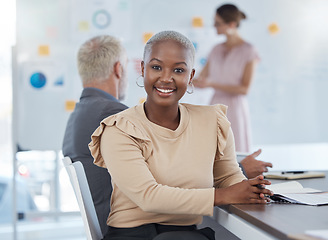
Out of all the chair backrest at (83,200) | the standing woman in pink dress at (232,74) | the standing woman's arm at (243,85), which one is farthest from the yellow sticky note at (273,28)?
the chair backrest at (83,200)

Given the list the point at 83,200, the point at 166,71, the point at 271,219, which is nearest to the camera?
the point at 271,219

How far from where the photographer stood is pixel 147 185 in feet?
4.25

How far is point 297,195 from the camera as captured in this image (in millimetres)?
1395

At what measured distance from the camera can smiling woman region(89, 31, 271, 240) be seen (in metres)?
1.27

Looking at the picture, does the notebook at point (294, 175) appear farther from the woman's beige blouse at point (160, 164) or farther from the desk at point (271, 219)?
the desk at point (271, 219)

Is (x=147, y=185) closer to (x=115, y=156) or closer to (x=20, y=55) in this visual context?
(x=115, y=156)

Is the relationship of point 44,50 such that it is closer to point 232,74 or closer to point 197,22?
point 197,22

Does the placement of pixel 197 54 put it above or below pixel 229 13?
below

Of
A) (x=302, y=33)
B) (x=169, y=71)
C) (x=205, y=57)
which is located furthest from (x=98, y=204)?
(x=302, y=33)

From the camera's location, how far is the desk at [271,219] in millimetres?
995

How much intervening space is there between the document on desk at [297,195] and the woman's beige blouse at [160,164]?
152mm

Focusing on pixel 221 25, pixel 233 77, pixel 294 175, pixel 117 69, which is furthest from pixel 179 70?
pixel 221 25

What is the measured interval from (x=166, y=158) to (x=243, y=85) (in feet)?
8.25

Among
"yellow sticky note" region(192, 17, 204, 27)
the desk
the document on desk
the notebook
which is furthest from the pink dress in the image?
the desk
